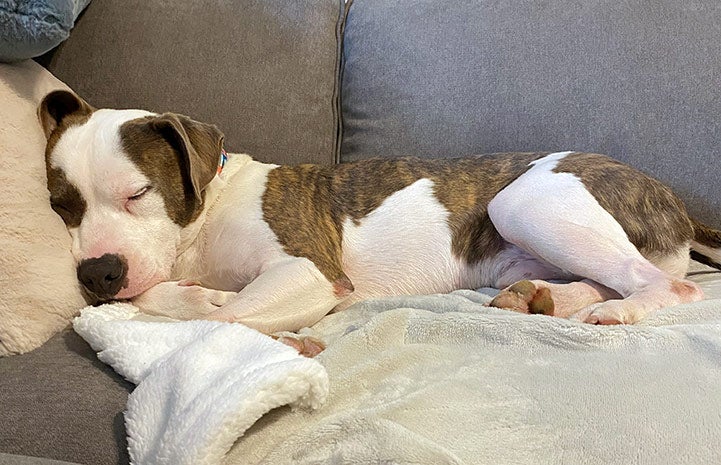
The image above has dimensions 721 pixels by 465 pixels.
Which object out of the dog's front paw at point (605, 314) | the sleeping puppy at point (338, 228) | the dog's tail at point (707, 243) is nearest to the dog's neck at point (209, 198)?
the sleeping puppy at point (338, 228)

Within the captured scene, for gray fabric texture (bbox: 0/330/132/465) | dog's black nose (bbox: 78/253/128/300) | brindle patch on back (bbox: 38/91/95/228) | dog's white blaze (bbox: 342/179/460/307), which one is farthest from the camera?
dog's white blaze (bbox: 342/179/460/307)

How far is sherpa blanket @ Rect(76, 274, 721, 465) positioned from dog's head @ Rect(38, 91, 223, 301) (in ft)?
1.13

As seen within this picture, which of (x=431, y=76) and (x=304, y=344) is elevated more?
(x=431, y=76)

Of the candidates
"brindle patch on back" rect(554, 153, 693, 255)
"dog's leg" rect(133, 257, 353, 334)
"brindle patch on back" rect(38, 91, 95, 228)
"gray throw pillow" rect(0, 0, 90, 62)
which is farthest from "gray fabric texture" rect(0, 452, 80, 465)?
"brindle patch on back" rect(554, 153, 693, 255)

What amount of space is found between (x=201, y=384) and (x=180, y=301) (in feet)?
2.19

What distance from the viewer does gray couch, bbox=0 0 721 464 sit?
223 centimetres

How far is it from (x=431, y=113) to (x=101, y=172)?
1.14m

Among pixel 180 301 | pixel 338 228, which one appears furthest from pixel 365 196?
pixel 180 301

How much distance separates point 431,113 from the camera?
7.75ft

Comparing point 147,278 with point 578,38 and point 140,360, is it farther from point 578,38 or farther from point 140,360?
point 578,38

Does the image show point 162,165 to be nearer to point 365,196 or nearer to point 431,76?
point 365,196

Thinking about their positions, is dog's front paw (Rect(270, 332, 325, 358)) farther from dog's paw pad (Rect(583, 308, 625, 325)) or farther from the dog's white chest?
dog's paw pad (Rect(583, 308, 625, 325))

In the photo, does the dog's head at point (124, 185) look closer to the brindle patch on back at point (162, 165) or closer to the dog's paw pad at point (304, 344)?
the brindle patch on back at point (162, 165)

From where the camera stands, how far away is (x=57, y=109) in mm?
1848
